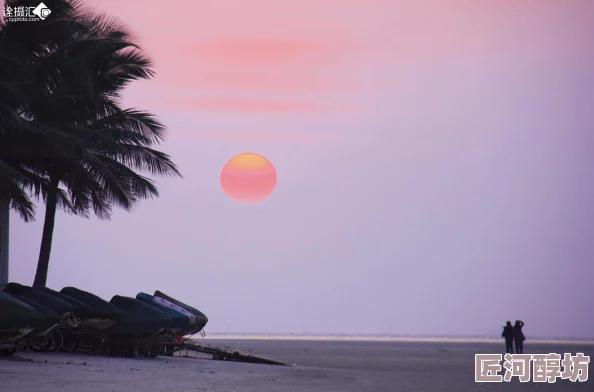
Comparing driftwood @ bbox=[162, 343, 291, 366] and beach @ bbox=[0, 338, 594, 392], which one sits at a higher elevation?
driftwood @ bbox=[162, 343, 291, 366]

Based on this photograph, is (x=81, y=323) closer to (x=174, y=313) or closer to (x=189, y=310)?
(x=174, y=313)

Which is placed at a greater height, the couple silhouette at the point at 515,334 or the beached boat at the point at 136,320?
the couple silhouette at the point at 515,334

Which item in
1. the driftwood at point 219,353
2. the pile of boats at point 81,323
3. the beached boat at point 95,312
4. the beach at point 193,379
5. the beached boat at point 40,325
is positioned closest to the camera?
the beach at point 193,379

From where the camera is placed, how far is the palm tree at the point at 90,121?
109ft

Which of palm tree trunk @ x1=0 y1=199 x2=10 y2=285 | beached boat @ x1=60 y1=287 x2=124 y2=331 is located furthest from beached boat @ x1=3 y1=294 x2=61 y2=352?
palm tree trunk @ x1=0 y1=199 x2=10 y2=285

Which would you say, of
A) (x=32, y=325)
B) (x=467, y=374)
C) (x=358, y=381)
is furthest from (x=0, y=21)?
(x=467, y=374)

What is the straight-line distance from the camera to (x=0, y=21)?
32.2 m

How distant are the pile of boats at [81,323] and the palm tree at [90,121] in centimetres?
413

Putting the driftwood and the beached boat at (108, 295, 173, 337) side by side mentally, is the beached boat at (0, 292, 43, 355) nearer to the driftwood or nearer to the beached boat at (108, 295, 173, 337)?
the beached boat at (108, 295, 173, 337)

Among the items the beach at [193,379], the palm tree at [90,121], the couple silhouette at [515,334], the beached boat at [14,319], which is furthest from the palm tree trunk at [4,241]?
the couple silhouette at [515,334]

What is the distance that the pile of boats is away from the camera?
26.7 m

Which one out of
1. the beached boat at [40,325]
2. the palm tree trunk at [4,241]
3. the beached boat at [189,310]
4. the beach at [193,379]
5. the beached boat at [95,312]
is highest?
the palm tree trunk at [4,241]

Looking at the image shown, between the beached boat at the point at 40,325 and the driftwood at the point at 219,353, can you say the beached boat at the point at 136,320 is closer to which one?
the driftwood at the point at 219,353

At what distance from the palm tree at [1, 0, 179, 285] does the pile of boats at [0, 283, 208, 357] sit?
4125mm
